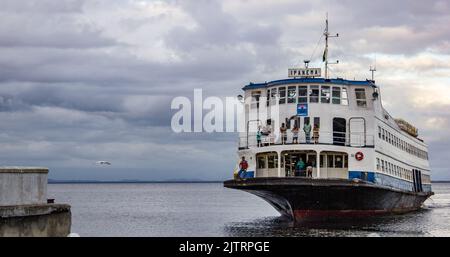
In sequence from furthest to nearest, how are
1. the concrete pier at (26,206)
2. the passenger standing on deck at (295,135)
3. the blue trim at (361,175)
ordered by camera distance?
the blue trim at (361,175), the passenger standing on deck at (295,135), the concrete pier at (26,206)

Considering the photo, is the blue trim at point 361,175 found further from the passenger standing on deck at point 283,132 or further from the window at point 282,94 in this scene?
the window at point 282,94

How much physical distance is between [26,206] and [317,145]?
21137 mm

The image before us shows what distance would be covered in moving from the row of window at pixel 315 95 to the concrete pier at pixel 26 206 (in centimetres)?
2138

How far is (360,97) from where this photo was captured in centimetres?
4066

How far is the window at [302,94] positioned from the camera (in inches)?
1553

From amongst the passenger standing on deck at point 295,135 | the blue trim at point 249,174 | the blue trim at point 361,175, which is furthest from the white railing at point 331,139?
the blue trim at point 249,174

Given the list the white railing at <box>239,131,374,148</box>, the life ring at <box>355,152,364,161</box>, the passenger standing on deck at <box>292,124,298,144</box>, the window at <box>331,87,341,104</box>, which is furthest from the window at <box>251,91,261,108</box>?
the life ring at <box>355,152,364,161</box>

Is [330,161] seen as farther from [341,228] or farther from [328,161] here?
[341,228]

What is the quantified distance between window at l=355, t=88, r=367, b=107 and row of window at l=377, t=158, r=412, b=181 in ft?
11.5

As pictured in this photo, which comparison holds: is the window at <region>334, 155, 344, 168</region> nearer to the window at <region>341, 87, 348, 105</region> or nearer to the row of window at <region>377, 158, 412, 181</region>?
the row of window at <region>377, 158, 412, 181</region>

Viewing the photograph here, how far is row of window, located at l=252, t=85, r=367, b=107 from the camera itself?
3944cm

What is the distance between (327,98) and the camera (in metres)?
39.7

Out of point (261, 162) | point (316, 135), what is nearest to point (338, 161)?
point (316, 135)
